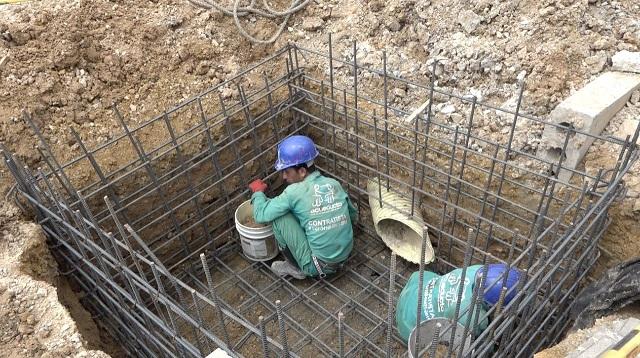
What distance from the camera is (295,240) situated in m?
4.16

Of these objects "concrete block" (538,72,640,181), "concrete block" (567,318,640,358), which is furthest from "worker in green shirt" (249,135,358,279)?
"concrete block" (567,318,640,358)

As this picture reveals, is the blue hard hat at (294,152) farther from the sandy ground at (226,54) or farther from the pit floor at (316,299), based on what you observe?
the pit floor at (316,299)

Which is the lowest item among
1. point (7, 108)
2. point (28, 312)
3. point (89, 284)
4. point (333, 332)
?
point (333, 332)

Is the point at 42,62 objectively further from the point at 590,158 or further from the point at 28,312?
the point at 590,158

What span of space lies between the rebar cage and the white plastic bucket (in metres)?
0.14

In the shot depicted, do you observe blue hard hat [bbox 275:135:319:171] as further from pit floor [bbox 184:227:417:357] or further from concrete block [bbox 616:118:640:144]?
concrete block [bbox 616:118:640:144]

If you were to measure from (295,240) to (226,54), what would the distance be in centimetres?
198

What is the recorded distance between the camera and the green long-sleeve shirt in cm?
404

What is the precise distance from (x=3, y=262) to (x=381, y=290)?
284 cm

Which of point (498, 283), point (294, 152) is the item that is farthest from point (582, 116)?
point (294, 152)

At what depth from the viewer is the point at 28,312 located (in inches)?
114

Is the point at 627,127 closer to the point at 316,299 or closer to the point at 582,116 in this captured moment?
the point at 582,116

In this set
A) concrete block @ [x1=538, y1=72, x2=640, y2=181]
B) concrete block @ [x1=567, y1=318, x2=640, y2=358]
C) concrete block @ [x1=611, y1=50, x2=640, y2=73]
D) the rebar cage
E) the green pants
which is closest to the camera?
concrete block @ [x1=567, y1=318, x2=640, y2=358]

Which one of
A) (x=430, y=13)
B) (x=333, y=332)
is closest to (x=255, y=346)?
(x=333, y=332)
